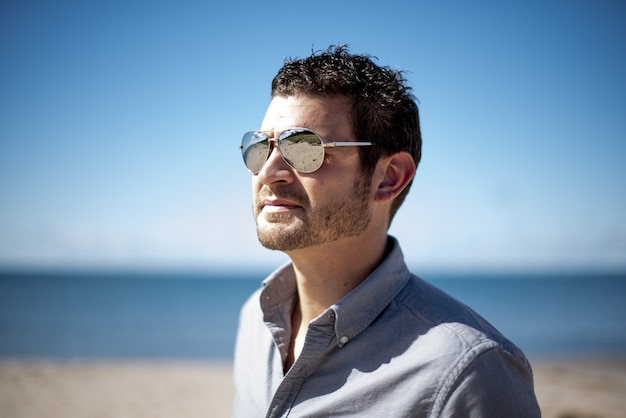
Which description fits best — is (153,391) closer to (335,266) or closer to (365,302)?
(335,266)

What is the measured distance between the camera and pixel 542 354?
1556 cm

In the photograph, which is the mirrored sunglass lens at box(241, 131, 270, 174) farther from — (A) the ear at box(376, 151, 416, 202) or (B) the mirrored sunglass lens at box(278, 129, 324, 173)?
(A) the ear at box(376, 151, 416, 202)

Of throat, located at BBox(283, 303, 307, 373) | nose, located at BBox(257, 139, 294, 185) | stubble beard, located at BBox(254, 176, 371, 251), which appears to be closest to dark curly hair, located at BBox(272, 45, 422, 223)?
stubble beard, located at BBox(254, 176, 371, 251)

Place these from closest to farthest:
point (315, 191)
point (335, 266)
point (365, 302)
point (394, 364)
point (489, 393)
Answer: point (489, 393)
point (394, 364)
point (365, 302)
point (315, 191)
point (335, 266)

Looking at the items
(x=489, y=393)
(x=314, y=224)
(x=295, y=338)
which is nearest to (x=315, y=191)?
(x=314, y=224)

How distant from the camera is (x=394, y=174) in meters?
2.32

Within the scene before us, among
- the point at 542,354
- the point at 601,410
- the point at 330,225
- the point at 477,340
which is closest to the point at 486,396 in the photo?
the point at 477,340

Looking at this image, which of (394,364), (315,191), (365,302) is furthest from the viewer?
(315,191)

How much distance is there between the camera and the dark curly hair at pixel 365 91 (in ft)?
7.16

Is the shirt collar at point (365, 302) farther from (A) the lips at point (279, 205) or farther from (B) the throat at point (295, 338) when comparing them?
(A) the lips at point (279, 205)

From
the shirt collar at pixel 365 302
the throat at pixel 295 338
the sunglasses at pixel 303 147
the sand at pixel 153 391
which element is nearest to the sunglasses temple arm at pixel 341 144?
the sunglasses at pixel 303 147

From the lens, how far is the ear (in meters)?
2.25

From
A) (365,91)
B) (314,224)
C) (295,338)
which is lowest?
(295,338)

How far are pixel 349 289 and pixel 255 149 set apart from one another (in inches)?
33.8
